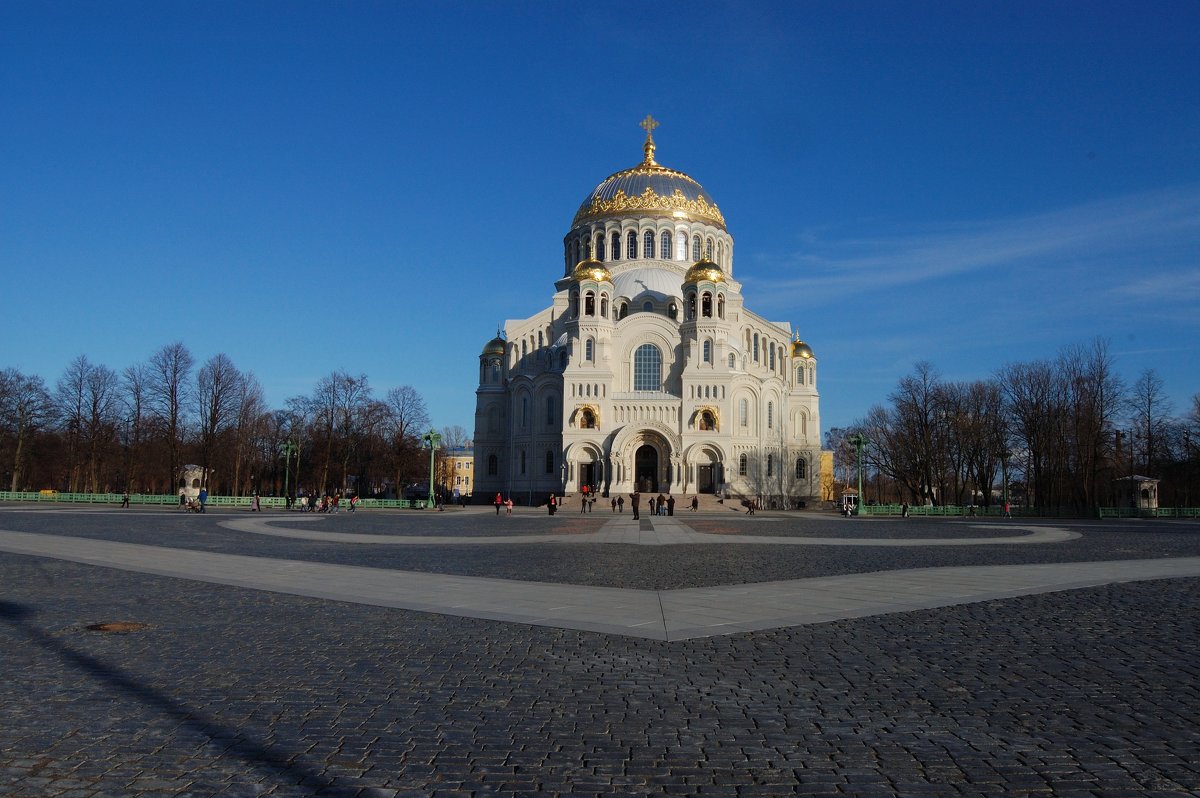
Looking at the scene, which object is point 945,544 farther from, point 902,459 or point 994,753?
point 902,459

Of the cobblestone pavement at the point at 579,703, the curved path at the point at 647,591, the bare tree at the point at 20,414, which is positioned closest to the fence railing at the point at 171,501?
the bare tree at the point at 20,414

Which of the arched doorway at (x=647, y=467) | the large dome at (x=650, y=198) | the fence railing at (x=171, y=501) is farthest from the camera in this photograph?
the large dome at (x=650, y=198)

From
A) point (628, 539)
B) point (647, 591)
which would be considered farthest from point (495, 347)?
point (647, 591)

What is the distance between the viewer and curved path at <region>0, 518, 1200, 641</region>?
11.1 metres

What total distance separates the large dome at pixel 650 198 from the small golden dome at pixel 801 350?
1200cm

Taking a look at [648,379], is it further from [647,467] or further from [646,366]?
[647,467]

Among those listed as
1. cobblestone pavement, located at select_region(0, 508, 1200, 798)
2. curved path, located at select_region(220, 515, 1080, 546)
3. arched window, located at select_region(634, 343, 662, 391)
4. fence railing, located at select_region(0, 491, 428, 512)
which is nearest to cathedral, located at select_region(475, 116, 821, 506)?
arched window, located at select_region(634, 343, 662, 391)

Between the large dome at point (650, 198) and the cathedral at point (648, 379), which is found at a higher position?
the large dome at point (650, 198)

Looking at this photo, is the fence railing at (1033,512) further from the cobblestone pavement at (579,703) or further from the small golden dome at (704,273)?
the cobblestone pavement at (579,703)

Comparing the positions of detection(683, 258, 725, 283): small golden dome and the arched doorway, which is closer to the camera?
the arched doorway

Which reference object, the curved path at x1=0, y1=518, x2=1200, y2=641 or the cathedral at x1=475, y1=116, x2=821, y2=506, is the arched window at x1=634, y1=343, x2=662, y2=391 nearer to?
the cathedral at x1=475, y1=116, x2=821, y2=506

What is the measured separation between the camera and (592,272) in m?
67.9

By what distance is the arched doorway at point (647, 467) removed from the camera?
2596 inches

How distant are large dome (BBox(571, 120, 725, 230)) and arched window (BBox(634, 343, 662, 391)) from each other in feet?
47.5
